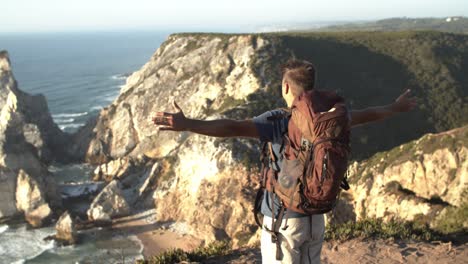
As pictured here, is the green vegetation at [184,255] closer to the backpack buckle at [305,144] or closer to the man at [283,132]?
the man at [283,132]

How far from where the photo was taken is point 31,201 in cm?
4078

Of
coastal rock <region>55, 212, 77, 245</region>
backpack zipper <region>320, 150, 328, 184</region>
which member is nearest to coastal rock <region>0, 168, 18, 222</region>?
coastal rock <region>55, 212, 77, 245</region>

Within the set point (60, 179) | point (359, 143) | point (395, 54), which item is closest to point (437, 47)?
point (395, 54)

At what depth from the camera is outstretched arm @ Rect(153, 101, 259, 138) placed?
488cm

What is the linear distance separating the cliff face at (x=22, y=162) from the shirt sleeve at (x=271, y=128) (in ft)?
128

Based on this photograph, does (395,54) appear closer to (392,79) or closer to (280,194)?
(392,79)

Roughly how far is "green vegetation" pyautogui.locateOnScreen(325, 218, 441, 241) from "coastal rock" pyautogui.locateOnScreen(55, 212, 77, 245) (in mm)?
28686

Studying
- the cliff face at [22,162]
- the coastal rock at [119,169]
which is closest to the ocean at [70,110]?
the coastal rock at [119,169]

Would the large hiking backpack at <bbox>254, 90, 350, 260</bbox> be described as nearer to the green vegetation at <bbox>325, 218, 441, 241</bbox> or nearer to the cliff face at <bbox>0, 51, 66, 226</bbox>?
the green vegetation at <bbox>325, 218, 441, 241</bbox>

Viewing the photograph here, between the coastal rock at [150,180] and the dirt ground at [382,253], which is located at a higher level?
the dirt ground at [382,253]

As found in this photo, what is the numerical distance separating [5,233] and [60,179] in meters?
13.0

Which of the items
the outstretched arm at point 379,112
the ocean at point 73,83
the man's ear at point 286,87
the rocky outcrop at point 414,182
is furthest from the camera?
the ocean at point 73,83

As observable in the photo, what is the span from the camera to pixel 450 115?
164 feet

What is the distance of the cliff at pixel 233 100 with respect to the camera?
3791cm
